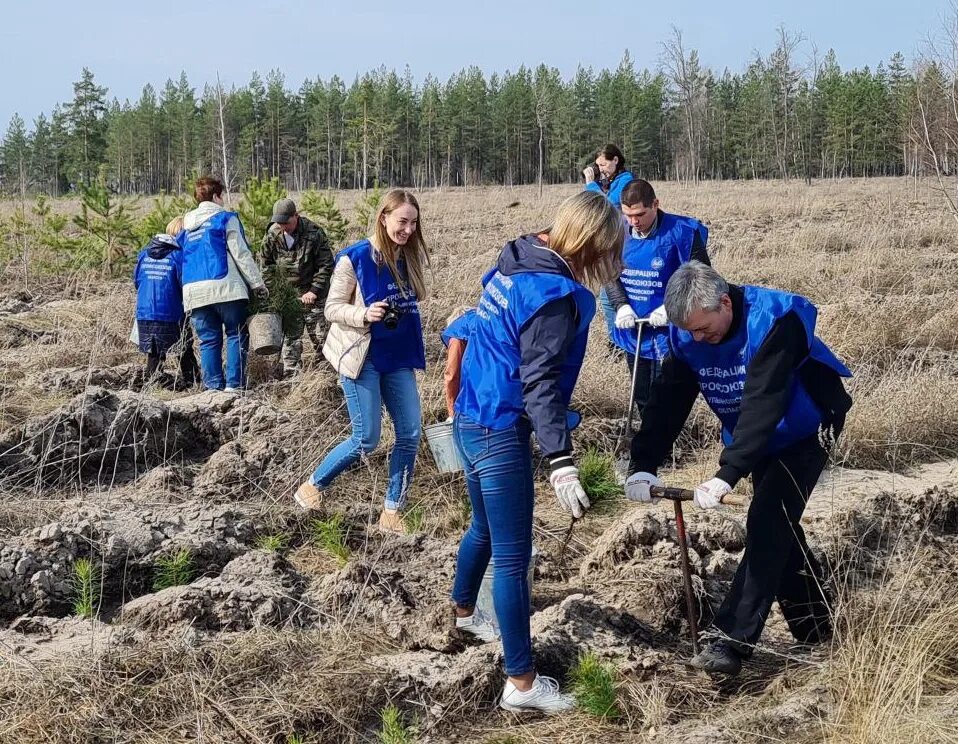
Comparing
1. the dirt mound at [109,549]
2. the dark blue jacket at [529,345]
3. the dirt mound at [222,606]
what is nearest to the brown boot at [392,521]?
the dirt mound at [109,549]

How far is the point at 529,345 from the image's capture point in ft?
9.86

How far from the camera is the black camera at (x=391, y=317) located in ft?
15.1

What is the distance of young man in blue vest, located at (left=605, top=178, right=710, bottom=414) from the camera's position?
5.36 metres

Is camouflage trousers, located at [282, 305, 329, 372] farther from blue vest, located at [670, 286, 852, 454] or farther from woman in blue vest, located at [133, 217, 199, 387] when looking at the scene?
blue vest, located at [670, 286, 852, 454]

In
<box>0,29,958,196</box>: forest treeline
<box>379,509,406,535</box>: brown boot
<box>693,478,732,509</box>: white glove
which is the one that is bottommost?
→ <box>379,509,406,535</box>: brown boot

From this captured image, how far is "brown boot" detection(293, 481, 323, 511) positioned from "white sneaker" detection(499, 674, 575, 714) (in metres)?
1.98

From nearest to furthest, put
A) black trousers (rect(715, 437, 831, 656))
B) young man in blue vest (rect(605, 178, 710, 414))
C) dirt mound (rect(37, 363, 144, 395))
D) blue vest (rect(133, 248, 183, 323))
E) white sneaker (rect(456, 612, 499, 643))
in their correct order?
1. black trousers (rect(715, 437, 831, 656))
2. white sneaker (rect(456, 612, 499, 643))
3. young man in blue vest (rect(605, 178, 710, 414))
4. dirt mound (rect(37, 363, 144, 395))
5. blue vest (rect(133, 248, 183, 323))

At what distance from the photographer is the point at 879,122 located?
2334 inches

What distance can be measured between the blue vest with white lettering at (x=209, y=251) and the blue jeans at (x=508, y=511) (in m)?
3.87

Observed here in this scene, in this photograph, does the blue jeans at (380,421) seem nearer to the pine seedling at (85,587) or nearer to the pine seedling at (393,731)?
the pine seedling at (85,587)

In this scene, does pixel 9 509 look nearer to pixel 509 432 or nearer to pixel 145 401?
pixel 145 401

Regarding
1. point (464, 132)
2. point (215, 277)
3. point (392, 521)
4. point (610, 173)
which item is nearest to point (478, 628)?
point (392, 521)

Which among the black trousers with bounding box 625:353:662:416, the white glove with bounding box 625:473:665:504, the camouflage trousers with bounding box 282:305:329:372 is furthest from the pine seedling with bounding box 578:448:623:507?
the camouflage trousers with bounding box 282:305:329:372

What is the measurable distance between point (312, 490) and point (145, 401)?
1495 millimetres
